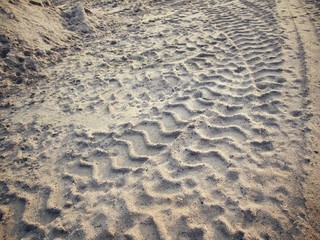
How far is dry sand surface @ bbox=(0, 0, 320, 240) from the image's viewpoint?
221 centimetres

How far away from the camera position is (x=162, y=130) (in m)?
3.08

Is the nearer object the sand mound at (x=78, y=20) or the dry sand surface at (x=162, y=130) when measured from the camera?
the dry sand surface at (x=162, y=130)

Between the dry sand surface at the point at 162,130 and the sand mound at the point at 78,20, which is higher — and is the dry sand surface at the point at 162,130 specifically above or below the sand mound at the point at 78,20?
below

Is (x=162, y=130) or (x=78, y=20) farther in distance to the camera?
(x=78, y=20)

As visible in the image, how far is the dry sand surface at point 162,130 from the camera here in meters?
2.21

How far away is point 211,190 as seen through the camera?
7.67ft

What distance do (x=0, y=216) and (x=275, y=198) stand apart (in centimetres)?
254

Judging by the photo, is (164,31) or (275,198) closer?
(275,198)

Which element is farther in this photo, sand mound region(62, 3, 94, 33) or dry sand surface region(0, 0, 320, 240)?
sand mound region(62, 3, 94, 33)

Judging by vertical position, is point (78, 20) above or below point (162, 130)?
above

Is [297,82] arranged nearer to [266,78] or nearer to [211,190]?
[266,78]

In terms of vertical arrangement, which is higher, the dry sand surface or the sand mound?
the sand mound

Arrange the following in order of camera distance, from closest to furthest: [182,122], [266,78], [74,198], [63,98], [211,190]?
[211,190]
[74,198]
[182,122]
[266,78]
[63,98]

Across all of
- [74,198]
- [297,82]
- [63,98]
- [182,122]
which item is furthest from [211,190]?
[63,98]
